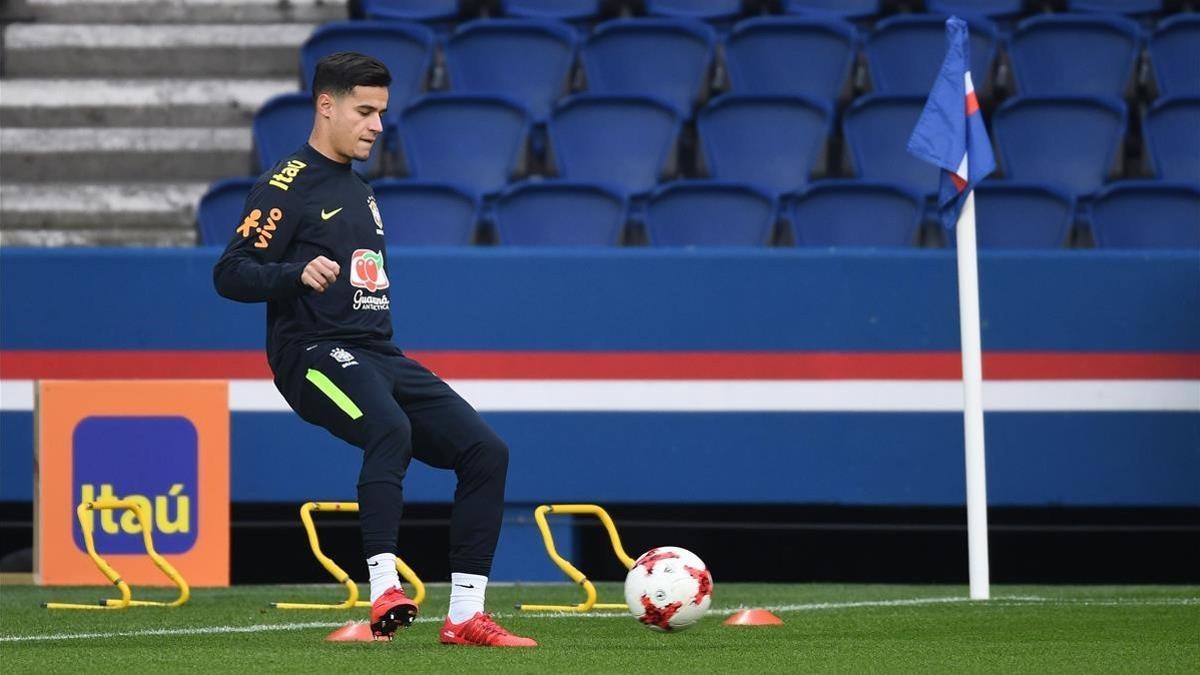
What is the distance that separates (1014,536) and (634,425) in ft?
6.24

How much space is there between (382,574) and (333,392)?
1.55 ft

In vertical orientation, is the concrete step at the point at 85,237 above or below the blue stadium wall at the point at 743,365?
above

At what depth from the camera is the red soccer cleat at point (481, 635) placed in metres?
4.89

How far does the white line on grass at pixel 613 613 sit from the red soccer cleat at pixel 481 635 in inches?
30.6

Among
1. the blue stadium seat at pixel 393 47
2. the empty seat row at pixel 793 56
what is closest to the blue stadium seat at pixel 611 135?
the empty seat row at pixel 793 56

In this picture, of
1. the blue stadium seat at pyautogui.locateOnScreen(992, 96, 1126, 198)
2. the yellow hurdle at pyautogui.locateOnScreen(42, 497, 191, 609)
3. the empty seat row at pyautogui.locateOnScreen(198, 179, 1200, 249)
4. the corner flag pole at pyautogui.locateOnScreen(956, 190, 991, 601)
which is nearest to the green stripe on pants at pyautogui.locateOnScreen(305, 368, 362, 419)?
the yellow hurdle at pyautogui.locateOnScreen(42, 497, 191, 609)

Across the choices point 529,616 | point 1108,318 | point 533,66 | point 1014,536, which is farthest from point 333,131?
point 533,66

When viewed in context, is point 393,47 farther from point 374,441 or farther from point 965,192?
point 374,441

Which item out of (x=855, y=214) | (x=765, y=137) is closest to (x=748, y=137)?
(x=765, y=137)

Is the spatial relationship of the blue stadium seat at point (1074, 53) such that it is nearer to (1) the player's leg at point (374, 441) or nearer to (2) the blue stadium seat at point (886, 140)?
(2) the blue stadium seat at point (886, 140)

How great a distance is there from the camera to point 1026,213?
9.02 meters

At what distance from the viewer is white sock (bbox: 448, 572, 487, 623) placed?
16.1 feet

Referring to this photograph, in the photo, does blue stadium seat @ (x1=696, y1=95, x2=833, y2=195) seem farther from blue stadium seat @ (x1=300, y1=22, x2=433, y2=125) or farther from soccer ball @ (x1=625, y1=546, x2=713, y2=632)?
soccer ball @ (x1=625, y1=546, x2=713, y2=632)

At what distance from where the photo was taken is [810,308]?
7.92m
